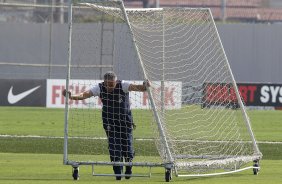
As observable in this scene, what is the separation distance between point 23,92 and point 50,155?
1974 cm

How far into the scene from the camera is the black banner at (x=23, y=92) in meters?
43.7

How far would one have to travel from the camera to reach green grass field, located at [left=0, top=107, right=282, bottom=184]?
1877cm

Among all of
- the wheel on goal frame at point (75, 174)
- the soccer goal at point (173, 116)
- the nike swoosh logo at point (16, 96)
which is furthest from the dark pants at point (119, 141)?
Result: the nike swoosh logo at point (16, 96)

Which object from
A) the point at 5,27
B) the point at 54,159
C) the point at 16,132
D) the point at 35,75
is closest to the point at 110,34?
the point at 35,75

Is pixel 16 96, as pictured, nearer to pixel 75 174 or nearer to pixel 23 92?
pixel 23 92

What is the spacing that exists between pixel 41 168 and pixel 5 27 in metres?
34.7

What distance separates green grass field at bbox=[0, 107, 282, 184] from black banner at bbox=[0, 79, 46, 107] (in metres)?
1.00

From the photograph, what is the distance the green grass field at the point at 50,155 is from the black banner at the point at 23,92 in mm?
1002

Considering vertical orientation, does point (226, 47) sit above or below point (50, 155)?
above

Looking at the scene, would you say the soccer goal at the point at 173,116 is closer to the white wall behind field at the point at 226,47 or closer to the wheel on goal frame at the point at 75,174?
the wheel on goal frame at the point at 75,174

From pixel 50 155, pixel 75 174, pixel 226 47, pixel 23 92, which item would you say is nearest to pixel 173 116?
pixel 50 155

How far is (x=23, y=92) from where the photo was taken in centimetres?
4394

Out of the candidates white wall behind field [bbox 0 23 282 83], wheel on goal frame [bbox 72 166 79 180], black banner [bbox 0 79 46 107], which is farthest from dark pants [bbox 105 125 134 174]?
white wall behind field [bbox 0 23 282 83]

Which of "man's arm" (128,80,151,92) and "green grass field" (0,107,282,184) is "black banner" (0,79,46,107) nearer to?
"green grass field" (0,107,282,184)
